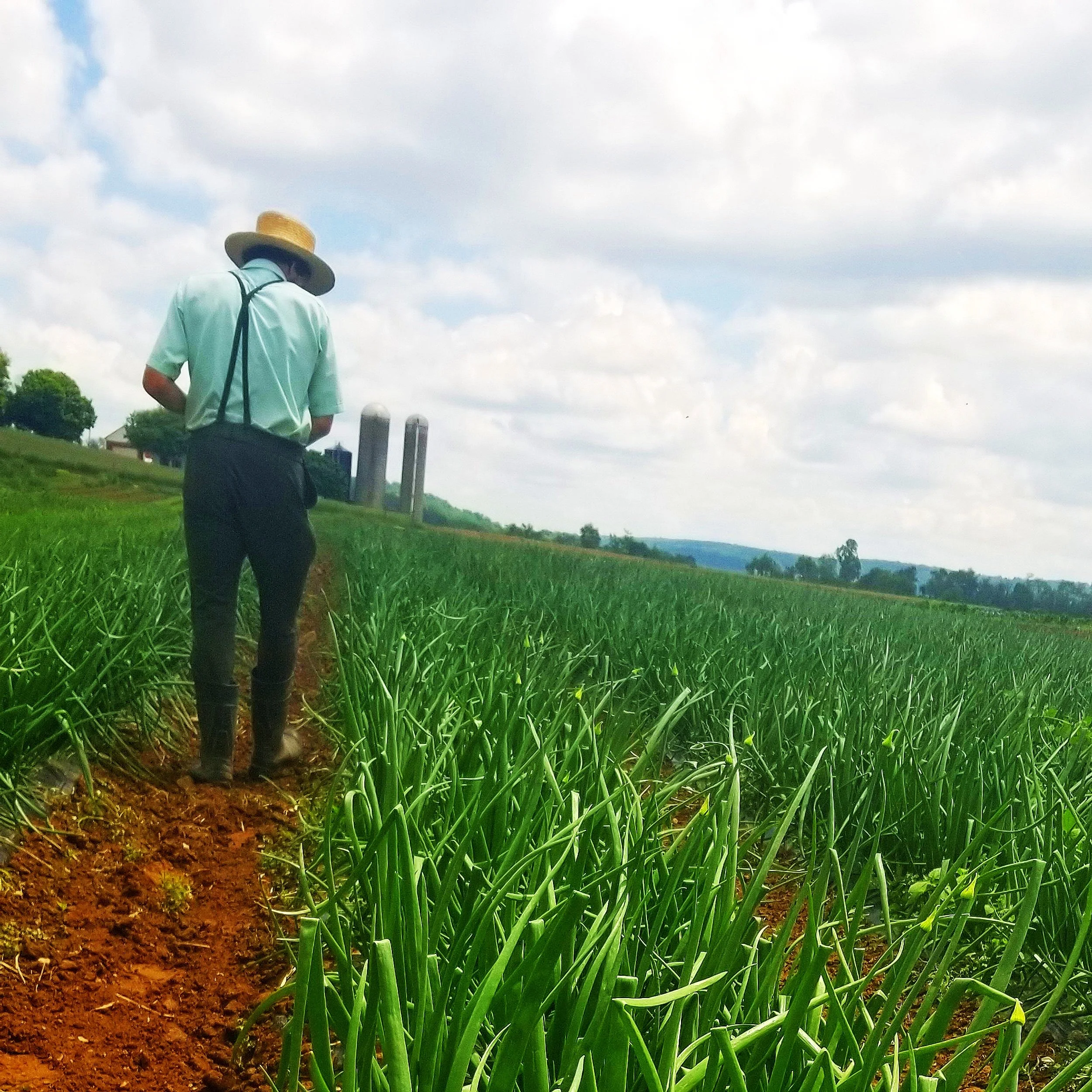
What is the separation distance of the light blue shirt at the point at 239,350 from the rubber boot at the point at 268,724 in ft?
2.81

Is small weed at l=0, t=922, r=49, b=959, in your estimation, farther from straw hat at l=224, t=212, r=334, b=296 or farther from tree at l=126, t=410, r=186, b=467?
tree at l=126, t=410, r=186, b=467

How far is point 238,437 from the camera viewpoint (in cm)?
309

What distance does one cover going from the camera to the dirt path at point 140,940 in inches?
61.3

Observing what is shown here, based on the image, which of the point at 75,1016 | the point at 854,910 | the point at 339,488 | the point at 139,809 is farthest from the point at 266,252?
the point at 339,488

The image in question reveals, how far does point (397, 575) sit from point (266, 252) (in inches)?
97.3

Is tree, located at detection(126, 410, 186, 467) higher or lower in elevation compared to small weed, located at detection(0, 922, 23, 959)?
higher

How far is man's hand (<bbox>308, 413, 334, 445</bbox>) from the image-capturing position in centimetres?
338

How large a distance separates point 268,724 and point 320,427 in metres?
1.02

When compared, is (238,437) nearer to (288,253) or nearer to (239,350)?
(239,350)

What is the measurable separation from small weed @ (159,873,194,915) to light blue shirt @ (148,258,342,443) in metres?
1.38

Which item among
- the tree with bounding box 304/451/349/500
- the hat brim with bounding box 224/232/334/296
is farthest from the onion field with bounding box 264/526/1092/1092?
the tree with bounding box 304/451/349/500

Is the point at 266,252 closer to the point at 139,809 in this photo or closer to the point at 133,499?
the point at 139,809

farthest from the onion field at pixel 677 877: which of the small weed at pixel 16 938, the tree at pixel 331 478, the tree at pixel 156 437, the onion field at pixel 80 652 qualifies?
the tree at pixel 331 478

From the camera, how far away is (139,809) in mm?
2812
